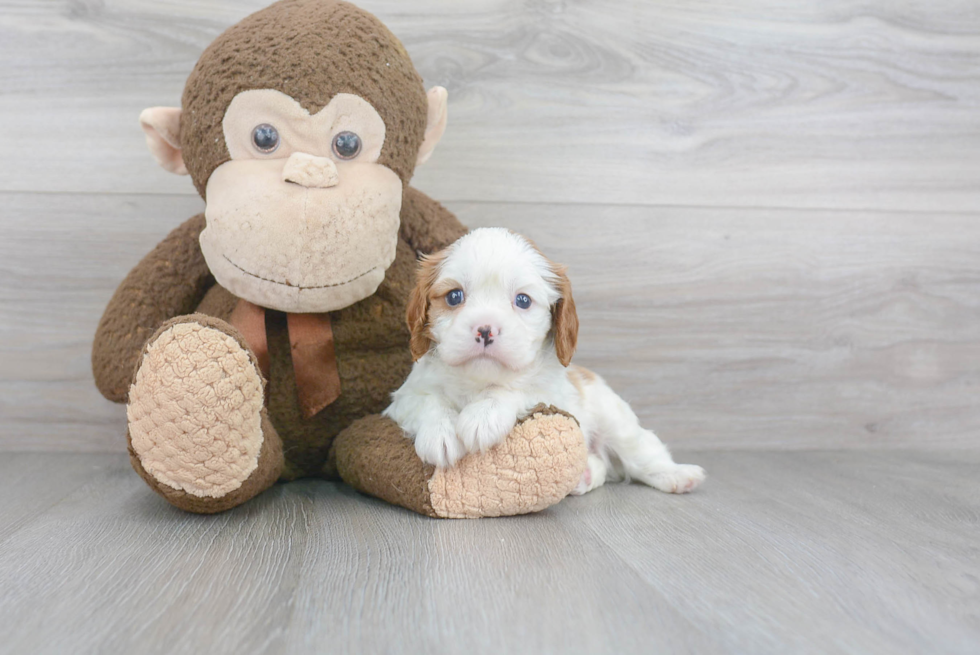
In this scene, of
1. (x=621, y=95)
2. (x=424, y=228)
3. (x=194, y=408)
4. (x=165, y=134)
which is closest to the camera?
(x=194, y=408)

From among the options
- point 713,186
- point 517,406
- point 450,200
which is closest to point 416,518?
point 517,406

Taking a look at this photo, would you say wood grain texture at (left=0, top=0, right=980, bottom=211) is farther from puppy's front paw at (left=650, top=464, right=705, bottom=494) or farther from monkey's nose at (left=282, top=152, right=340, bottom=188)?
puppy's front paw at (left=650, top=464, right=705, bottom=494)

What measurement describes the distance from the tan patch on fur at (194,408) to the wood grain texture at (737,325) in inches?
25.5

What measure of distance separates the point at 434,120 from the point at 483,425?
0.54 m

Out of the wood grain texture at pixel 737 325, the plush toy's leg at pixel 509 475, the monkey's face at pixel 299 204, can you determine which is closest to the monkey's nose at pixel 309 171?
the monkey's face at pixel 299 204

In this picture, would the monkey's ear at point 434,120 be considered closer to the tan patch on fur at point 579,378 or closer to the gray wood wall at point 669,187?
the gray wood wall at point 669,187

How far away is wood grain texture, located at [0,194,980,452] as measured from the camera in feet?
4.84

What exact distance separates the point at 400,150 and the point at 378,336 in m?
0.30

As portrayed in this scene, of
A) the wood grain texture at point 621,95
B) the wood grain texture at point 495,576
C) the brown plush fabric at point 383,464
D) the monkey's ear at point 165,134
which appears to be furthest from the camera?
the wood grain texture at point 621,95

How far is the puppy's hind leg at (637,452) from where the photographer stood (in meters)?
1.21

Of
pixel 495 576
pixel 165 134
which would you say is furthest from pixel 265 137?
pixel 495 576

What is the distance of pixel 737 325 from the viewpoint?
1.60 metres

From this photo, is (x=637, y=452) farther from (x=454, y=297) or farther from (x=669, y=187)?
(x=669, y=187)

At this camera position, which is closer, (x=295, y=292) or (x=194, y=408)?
(x=194, y=408)
